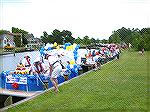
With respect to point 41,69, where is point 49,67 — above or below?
above

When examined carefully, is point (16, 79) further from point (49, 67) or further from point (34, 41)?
point (34, 41)

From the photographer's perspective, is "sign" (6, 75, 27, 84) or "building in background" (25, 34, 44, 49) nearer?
"sign" (6, 75, 27, 84)

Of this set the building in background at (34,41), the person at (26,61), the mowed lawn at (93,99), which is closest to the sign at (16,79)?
the mowed lawn at (93,99)

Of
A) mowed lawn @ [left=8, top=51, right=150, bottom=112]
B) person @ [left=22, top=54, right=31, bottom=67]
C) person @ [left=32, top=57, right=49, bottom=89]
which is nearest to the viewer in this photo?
mowed lawn @ [left=8, top=51, right=150, bottom=112]

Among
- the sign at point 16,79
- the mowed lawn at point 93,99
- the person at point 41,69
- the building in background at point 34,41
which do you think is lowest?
the mowed lawn at point 93,99

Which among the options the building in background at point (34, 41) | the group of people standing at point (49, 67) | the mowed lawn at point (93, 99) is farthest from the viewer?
the building in background at point (34, 41)

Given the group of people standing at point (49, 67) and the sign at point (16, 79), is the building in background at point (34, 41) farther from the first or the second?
the sign at point (16, 79)

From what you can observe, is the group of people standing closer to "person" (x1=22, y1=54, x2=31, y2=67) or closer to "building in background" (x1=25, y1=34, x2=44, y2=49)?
"building in background" (x1=25, y1=34, x2=44, y2=49)

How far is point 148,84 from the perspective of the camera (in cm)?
972

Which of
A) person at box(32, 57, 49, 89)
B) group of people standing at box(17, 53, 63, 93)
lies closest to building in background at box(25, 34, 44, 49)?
group of people standing at box(17, 53, 63, 93)

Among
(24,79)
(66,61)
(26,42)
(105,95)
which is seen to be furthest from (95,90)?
(26,42)

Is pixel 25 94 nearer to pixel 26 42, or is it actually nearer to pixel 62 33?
pixel 62 33

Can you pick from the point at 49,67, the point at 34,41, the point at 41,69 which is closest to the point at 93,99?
the point at 49,67

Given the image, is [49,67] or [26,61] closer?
[49,67]
